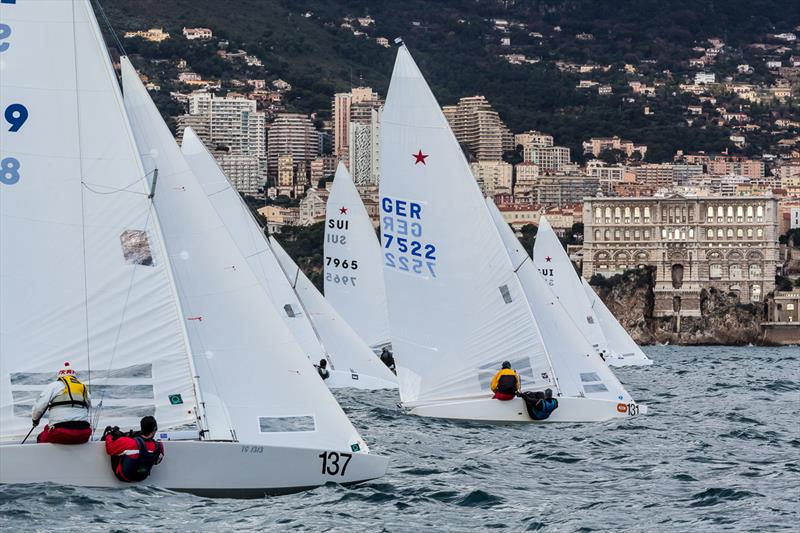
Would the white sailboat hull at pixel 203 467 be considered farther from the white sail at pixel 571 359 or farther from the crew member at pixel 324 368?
the crew member at pixel 324 368

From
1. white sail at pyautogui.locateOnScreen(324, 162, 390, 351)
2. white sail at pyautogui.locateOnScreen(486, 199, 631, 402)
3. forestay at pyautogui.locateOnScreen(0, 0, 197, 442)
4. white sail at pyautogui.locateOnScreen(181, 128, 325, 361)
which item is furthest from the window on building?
forestay at pyautogui.locateOnScreen(0, 0, 197, 442)

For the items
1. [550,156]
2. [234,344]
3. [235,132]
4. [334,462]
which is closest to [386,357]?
[234,344]

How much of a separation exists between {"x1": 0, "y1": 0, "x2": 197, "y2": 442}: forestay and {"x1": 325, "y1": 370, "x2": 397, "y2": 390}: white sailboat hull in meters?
12.7

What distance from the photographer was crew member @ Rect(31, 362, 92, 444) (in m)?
12.6

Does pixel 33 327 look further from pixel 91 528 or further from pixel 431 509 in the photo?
pixel 431 509

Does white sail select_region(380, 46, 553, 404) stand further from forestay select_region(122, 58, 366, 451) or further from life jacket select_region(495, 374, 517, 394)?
forestay select_region(122, 58, 366, 451)

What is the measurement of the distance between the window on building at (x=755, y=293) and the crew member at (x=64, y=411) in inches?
4348

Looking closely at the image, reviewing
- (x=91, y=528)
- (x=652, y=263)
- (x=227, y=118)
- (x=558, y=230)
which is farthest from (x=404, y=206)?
(x=227, y=118)

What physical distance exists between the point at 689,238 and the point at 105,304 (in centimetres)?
11109

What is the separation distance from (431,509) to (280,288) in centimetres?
1174

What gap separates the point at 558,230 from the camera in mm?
141375

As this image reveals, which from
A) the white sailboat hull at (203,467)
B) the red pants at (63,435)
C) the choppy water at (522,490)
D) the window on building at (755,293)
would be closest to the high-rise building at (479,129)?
the window on building at (755,293)

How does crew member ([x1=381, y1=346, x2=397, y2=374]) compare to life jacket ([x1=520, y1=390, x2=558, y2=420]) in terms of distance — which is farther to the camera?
crew member ([x1=381, y1=346, x2=397, y2=374])

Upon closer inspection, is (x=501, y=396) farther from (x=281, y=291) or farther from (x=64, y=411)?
(x=64, y=411)
